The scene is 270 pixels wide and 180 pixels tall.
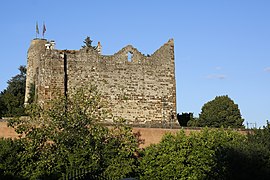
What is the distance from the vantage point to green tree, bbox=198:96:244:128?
5403cm

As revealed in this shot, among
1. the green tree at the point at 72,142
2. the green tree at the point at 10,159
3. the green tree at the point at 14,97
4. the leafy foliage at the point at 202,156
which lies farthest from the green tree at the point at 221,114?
the green tree at the point at 10,159

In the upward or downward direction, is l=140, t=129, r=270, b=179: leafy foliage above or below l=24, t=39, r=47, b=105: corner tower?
below

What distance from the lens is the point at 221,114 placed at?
179 ft

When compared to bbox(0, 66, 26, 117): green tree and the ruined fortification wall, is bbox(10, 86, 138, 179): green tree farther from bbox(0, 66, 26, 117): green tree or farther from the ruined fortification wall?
bbox(0, 66, 26, 117): green tree

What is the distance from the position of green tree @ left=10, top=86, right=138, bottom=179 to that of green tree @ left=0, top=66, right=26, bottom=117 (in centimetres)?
688

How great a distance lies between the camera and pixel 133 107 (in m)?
37.4

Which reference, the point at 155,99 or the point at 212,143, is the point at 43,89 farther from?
the point at 212,143

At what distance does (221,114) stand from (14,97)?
2232 cm

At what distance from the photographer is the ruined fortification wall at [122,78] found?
35531 mm

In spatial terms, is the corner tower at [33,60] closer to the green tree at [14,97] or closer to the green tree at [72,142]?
the green tree at [14,97]

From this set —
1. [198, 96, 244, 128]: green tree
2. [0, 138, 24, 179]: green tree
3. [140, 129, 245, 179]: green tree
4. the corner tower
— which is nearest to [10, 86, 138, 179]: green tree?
[0, 138, 24, 179]: green tree

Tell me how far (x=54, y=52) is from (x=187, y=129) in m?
10.6

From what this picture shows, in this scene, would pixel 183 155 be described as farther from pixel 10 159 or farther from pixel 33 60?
pixel 33 60

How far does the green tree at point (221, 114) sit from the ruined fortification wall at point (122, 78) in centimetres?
1604
